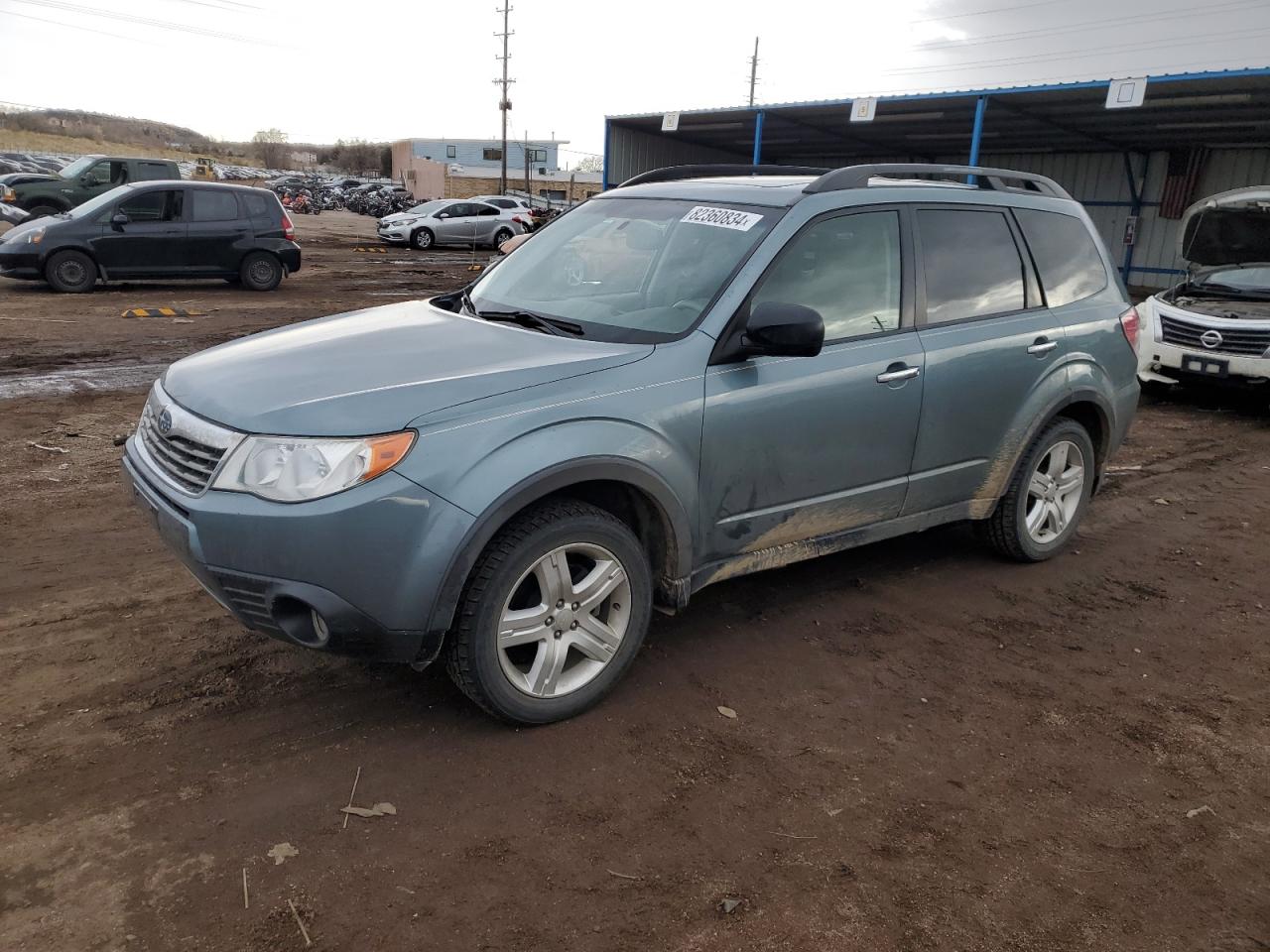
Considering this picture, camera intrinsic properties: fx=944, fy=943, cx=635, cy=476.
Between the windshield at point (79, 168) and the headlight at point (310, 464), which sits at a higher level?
the windshield at point (79, 168)

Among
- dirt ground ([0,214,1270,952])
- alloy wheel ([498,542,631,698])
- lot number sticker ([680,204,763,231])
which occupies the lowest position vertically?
dirt ground ([0,214,1270,952])

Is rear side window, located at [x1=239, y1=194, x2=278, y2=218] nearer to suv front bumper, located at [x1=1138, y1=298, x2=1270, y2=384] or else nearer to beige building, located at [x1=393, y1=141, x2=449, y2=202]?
suv front bumper, located at [x1=1138, y1=298, x2=1270, y2=384]

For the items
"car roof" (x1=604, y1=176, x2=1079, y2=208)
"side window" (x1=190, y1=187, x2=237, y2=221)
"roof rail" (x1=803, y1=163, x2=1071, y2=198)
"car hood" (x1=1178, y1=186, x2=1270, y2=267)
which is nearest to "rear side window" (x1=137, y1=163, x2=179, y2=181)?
"side window" (x1=190, y1=187, x2=237, y2=221)

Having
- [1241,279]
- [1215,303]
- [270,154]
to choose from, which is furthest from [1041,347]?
[270,154]

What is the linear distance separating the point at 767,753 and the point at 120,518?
3793mm

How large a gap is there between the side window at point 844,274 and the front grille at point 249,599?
2025mm

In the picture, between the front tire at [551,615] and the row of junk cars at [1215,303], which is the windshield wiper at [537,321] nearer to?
the front tire at [551,615]

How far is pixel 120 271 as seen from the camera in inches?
550

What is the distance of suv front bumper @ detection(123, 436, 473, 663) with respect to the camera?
108 inches

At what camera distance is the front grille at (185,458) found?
2.96 metres

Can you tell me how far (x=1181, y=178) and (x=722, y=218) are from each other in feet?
76.3

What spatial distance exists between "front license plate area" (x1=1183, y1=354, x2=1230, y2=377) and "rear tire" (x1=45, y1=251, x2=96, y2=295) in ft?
46.7

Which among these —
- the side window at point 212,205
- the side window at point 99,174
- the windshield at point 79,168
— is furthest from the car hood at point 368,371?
the windshield at point 79,168

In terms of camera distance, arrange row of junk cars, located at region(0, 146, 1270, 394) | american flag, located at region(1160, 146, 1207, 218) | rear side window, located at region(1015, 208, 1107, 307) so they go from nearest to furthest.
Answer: rear side window, located at region(1015, 208, 1107, 307) → row of junk cars, located at region(0, 146, 1270, 394) → american flag, located at region(1160, 146, 1207, 218)
